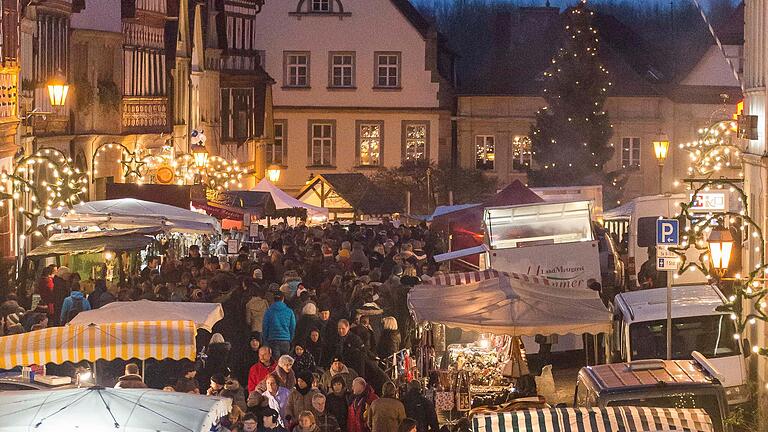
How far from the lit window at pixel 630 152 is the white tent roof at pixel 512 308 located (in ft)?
147

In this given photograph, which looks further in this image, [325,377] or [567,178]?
[567,178]

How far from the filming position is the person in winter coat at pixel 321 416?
15602 millimetres

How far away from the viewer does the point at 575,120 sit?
5966cm

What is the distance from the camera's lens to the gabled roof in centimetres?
4966

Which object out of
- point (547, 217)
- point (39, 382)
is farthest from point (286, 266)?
point (39, 382)

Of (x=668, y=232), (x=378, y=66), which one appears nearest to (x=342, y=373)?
(x=668, y=232)

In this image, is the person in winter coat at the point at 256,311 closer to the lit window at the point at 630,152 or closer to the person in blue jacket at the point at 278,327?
the person in blue jacket at the point at 278,327

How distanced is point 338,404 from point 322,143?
48.1 m

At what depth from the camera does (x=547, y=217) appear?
26.9 m

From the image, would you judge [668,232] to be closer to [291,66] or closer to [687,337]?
[687,337]

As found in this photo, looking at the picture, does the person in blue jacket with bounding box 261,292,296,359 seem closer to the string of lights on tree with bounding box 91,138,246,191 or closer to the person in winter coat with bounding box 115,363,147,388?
the person in winter coat with bounding box 115,363,147,388

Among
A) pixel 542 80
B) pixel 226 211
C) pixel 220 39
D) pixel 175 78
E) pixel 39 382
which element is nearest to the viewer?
pixel 39 382

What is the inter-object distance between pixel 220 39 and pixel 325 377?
3439 cm

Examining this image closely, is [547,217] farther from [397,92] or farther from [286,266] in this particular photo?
[397,92]
